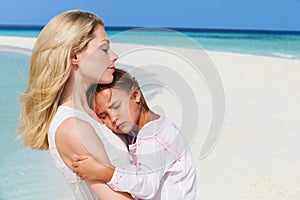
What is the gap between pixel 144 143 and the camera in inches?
72.2

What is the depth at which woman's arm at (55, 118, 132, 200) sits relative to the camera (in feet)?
5.65

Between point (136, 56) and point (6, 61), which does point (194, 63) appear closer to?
point (136, 56)

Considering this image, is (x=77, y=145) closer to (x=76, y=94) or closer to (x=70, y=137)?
(x=70, y=137)

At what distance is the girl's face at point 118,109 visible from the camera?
1872 mm

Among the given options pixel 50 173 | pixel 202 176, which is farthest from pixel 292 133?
pixel 50 173

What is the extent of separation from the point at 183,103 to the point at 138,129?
18 centimetres

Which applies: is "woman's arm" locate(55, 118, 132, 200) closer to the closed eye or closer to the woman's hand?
the woman's hand

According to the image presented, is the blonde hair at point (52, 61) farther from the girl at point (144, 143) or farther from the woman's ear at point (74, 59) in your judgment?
the girl at point (144, 143)

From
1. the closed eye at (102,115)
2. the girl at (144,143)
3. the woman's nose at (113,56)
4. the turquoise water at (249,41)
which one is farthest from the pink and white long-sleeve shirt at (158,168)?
the turquoise water at (249,41)

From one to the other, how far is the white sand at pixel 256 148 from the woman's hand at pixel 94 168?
0.45 m

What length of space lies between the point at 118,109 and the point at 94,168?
0.26 metres

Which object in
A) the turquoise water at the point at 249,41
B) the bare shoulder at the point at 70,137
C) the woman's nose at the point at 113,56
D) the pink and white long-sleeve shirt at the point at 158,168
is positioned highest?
the woman's nose at the point at 113,56

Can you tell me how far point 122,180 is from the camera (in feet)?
5.57

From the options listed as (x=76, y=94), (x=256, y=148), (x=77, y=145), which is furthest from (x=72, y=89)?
(x=256, y=148)
